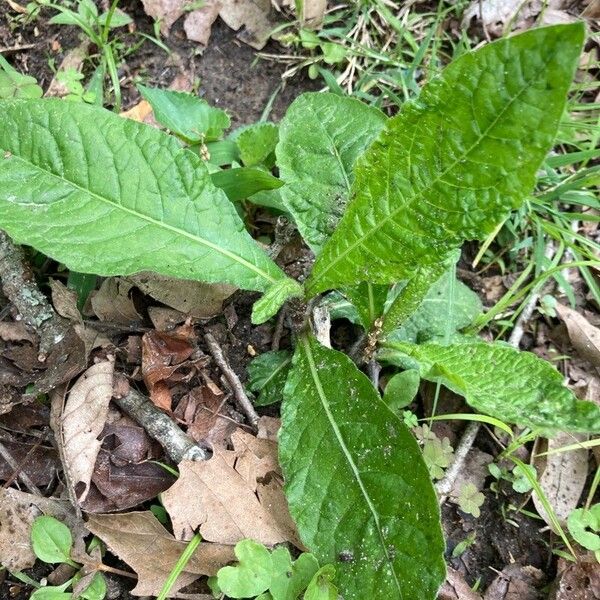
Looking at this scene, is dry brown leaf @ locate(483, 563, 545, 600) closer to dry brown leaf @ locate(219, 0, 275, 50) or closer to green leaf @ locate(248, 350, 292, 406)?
green leaf @ locate(248, 350, 292, 406)

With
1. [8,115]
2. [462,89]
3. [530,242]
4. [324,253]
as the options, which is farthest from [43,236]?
[530,242]

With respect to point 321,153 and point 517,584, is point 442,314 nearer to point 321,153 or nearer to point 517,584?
point 321,153

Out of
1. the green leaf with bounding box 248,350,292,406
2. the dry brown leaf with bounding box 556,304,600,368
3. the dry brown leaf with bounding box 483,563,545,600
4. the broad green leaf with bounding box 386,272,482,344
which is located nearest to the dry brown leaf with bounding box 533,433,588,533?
the dry brown leaf with bounding box 483,563,545,600

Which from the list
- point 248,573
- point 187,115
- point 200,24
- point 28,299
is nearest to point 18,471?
point 28,299

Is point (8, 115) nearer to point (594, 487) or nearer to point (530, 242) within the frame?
point (530, 242)

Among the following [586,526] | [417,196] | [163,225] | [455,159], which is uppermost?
[455,159]

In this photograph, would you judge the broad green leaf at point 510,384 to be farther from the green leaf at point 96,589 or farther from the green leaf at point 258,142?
the green leaf at point 96,589

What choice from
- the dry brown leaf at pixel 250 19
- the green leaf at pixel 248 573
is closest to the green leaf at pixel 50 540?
the green leaf at pixel 248 573
